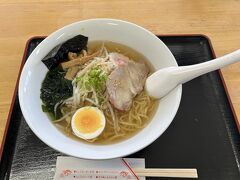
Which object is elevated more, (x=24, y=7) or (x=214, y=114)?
(x=24, y=7)

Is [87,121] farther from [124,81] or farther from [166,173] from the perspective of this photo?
[166,173]

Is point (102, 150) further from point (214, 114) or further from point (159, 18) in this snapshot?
point (159, 18)

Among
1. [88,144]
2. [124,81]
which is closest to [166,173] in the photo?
[88,144]

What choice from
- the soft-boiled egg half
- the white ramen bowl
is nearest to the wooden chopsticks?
the white ramen bowl

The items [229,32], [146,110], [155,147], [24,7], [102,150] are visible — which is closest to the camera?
[102,150]

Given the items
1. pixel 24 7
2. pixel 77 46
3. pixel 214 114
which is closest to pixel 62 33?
pixel 77 46

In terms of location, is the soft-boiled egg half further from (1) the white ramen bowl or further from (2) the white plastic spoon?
(2) the white plastic spoon

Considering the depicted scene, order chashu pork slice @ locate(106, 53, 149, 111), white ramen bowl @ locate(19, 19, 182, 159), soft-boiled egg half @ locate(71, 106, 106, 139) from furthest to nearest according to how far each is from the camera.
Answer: chashu pork slice @ locate(106, 53, 149, 111) → soft-boiled egg half @ locate(71, 106, 106, 139) → white ramen bowl @ locate(19, 19, 182, 159)
